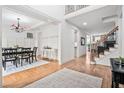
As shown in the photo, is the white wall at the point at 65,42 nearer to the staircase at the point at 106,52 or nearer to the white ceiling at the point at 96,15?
the white ceiling at the point at 96,15

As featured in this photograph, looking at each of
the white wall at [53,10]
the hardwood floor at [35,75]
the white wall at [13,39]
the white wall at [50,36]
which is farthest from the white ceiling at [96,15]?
the white wall at [13,39]

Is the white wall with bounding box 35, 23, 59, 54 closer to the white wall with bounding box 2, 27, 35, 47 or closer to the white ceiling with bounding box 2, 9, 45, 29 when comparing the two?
the white wall with bounding box 2, 27, 35, 47

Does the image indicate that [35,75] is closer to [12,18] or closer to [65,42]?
[65,42]

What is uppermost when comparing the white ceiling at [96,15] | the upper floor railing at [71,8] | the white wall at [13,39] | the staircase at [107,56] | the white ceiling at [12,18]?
the upper floor railing at [71,8]

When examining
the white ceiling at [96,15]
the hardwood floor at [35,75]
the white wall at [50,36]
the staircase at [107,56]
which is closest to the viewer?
the hardwood floor at [35,75]

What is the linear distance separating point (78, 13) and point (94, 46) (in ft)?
7.48

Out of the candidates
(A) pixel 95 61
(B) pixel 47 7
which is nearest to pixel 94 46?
Result: (A) pixel 95 61

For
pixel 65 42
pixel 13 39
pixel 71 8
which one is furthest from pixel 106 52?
pixel 13 39

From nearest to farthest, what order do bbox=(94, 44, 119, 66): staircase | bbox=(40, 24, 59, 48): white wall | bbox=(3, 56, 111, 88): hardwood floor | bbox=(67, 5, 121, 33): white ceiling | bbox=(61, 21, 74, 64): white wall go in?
bbox=(3, 56, 111, 88): hardwood floor < bbox=(67, 5, 121, 33): white ceiling < bbox=(94, 44, 119, 66): staircase < bbox=(61, 21, 74, 64): white wall < bbox=(40, 24, 59, 48): white wall

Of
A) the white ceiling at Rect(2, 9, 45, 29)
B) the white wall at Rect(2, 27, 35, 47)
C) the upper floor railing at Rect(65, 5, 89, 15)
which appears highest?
the upper floor railing at Rect(65, 5, 89, 15)

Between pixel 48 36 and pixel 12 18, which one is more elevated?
pixel 12 18

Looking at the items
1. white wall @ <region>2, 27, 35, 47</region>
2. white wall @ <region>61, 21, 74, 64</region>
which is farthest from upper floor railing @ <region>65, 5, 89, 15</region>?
white wall @ <region>2, 27, 35, 47</region>

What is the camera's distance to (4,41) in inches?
254
